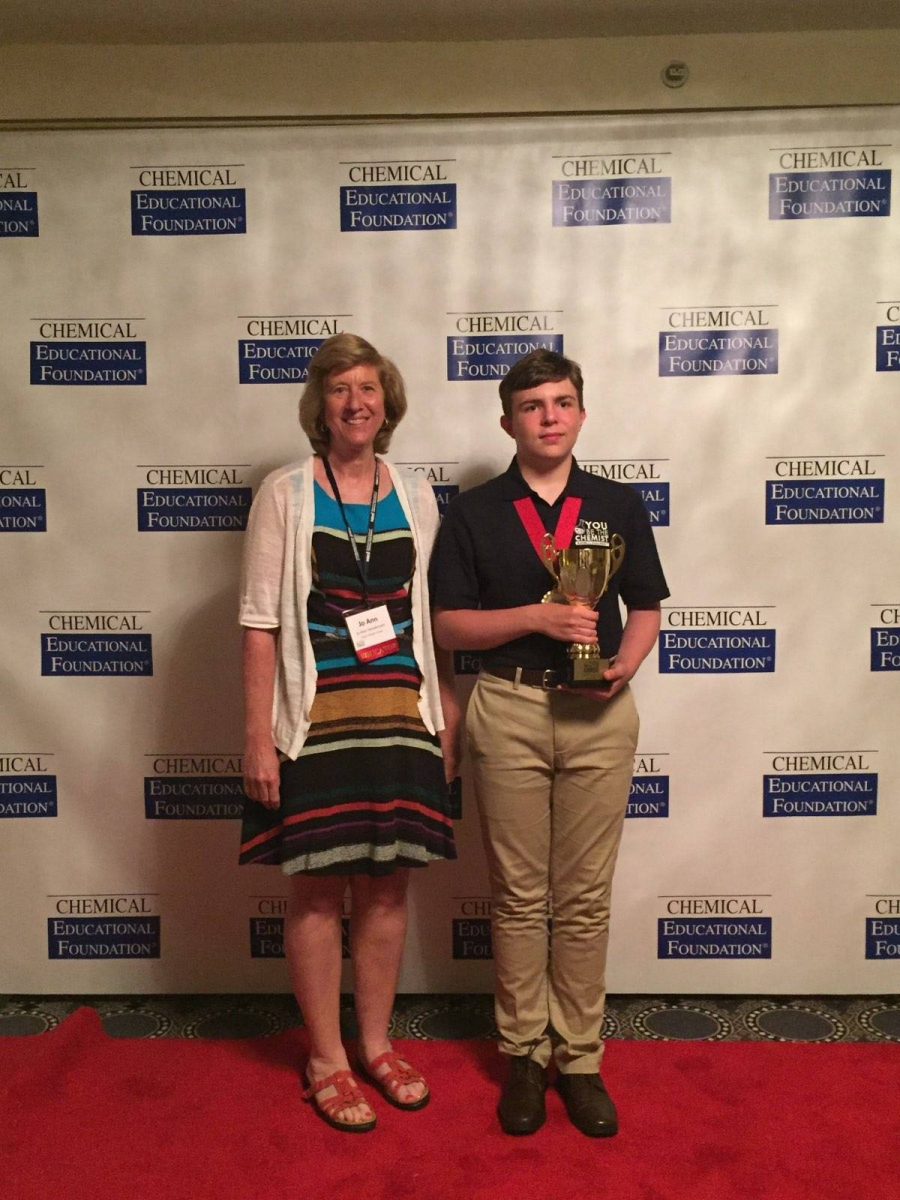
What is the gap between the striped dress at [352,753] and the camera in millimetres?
2066

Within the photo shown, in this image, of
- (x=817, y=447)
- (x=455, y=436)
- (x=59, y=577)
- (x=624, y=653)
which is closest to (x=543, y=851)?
(x=624, y=653)

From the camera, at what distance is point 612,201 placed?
2.69 m

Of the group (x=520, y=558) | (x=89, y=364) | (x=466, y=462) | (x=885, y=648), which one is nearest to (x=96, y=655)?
(x=89, y=364)

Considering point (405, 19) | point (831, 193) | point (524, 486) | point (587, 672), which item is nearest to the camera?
point (587, 672)

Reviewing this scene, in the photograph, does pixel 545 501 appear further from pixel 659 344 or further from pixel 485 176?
pixel 485 176

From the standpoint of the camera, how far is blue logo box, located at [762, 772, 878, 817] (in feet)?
9.18

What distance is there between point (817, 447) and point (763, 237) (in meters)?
0.60

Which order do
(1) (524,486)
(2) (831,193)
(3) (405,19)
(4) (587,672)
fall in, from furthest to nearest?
(2) (831,193)
(3) (405,19)
(1) (524,486)
(4) (587,672)

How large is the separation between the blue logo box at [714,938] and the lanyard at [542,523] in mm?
1328

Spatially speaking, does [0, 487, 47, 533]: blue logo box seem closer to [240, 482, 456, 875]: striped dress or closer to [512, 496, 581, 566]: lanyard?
[240, 482, 456, 875]: striped dress

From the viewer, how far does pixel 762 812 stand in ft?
9.20

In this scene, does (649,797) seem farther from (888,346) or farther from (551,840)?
(888,346)

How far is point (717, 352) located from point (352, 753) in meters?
1.54

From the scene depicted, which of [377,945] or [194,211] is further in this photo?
[194,211]
